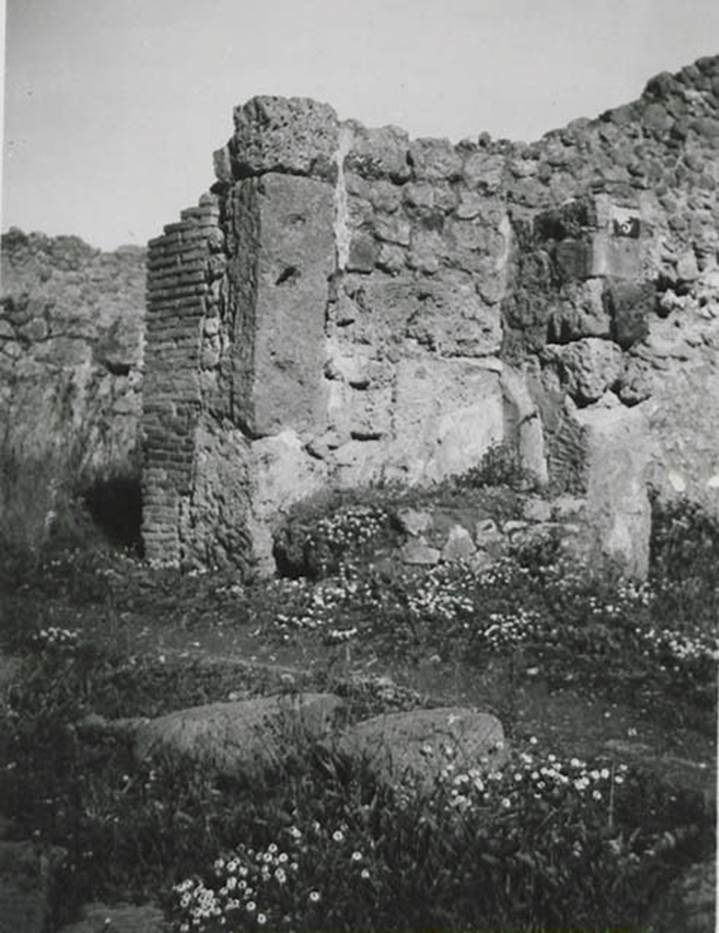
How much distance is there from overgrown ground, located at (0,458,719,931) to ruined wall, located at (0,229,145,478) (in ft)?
8.45

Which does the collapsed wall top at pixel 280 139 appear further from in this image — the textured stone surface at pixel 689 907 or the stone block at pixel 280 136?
the textured stone surface at pixel 689 907

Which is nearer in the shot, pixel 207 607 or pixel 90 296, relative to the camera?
pixel 207 607

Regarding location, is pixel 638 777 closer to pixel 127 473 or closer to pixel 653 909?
pixel 653 909

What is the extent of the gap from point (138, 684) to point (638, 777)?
83.0 inches

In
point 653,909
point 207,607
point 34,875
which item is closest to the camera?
point 653,909

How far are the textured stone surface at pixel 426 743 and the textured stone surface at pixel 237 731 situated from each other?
0.70ft

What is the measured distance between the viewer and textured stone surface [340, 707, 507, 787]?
3.62 m

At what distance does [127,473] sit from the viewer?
351 inches

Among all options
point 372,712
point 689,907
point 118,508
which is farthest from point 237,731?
point 118,508

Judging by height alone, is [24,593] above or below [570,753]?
above

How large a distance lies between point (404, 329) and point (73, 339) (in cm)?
521

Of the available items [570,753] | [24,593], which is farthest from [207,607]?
[570,753]

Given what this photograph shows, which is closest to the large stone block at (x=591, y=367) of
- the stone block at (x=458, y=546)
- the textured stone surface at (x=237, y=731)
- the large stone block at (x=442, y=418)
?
the large stone block at (x=442, y=418)

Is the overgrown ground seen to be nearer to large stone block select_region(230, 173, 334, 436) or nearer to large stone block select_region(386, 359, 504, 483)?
large stone block select_region(386, 359, 504, 483)
